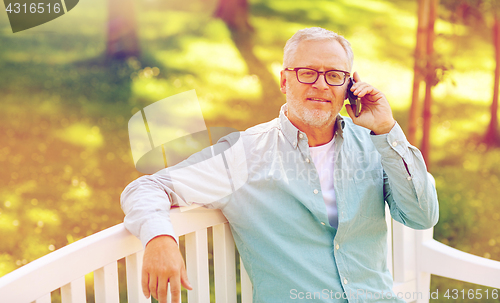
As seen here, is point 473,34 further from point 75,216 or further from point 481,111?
point 75,216

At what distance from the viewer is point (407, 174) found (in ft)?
4.54

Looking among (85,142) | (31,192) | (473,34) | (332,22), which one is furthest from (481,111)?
(31,192)

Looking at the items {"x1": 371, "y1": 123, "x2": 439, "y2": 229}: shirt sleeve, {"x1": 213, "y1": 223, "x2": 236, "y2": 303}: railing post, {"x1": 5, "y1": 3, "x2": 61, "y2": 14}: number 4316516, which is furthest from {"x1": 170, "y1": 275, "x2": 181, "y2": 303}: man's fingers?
{"x1": 5, "y1": 3, "x2": 61, "y2": 14}: number 4316516

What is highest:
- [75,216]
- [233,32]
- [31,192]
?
[233,32]

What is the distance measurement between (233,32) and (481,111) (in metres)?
2.70

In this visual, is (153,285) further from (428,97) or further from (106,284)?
(428,97)

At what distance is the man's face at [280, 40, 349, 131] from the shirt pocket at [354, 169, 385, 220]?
237 mm

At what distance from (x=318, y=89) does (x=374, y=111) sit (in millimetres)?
209

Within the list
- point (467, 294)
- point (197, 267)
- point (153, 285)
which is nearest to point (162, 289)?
point (153, 285)

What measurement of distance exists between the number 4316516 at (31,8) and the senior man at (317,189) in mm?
2493

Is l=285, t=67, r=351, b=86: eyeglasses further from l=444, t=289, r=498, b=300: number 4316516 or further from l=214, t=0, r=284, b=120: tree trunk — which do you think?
l=444, t=289, r=498, b=300: number 4316516

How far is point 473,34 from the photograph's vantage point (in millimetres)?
4297

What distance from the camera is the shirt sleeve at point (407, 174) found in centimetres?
138

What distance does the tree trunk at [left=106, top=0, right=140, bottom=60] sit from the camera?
3.60m
